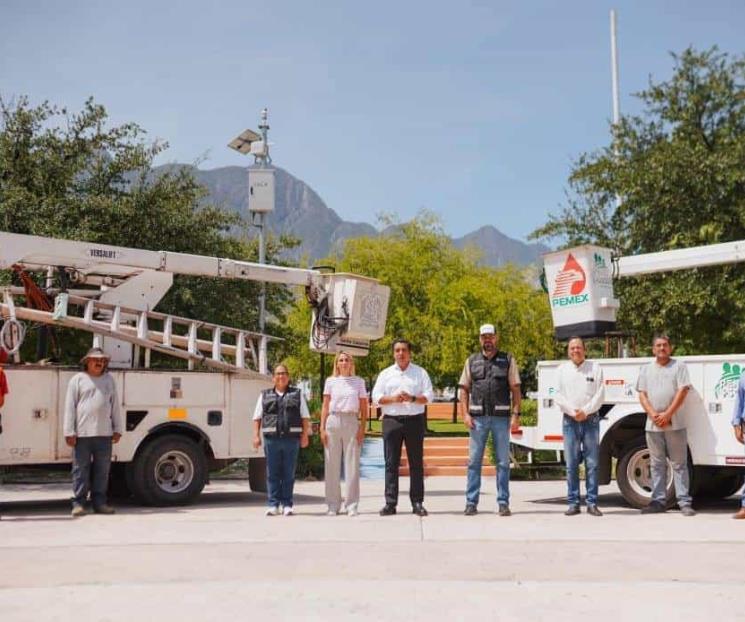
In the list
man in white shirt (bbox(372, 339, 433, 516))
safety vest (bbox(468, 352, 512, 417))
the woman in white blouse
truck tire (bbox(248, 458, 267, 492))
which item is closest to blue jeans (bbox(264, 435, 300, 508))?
the woman in white blouse

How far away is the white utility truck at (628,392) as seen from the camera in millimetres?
11695

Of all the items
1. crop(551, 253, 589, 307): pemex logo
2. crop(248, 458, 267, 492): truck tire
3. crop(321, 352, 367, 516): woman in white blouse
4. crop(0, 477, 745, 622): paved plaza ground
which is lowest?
crop(0, 477, 745, 622): paved plaza ground

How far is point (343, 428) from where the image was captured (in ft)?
39.0

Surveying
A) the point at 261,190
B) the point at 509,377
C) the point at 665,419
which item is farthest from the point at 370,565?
the point at 261,190

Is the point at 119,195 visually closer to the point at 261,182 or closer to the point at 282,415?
the point at 261,182

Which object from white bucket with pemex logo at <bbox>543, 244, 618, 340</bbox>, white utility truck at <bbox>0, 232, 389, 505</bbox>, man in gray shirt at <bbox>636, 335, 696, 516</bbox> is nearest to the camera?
man in gray shirt at <bbox>636, 335, 696, 516</bbox>

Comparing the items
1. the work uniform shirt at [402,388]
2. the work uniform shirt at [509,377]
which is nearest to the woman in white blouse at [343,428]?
the work uniform shirt at [402,388]

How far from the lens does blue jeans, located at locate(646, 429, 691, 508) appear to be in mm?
11617

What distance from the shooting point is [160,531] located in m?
10.3

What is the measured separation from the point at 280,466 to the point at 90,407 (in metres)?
2.27

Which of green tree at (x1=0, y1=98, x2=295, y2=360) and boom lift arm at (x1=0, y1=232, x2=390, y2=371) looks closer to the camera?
boom lift arm at (x1=0, y1=232, x2=390, y2=371)

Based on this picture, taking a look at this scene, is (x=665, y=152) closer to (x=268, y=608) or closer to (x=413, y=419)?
(x=413, y=419)

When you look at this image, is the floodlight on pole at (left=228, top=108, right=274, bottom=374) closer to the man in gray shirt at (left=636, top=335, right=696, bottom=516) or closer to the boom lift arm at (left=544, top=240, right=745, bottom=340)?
the boom lift arm at (left=544, top=240, right=745, bottom=340)

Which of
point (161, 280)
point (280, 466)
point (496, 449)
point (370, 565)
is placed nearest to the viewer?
point (370, 565)
